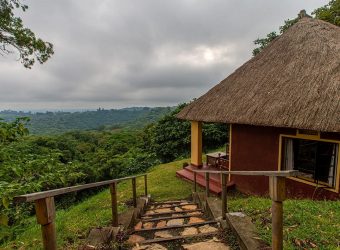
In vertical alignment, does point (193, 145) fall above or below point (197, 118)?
below

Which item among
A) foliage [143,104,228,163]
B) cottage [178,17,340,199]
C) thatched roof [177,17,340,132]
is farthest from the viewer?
foliage [143,104,228,163]

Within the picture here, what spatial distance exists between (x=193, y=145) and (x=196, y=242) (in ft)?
26.4

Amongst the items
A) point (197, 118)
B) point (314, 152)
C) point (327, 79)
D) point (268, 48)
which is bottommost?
point (314, 152)

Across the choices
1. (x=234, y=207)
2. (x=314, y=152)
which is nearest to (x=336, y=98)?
(x=314, y=152)

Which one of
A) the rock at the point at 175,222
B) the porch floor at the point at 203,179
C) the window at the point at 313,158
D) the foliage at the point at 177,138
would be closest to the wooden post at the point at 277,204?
the rock at the point at 175,222

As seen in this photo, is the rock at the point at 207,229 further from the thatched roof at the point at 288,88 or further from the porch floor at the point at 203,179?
the porch floor at the point at 203,179

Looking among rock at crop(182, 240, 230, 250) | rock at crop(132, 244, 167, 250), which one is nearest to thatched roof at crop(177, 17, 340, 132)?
rock at crop(182, 240, 230, 250)

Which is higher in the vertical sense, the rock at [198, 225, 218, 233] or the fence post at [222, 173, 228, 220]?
the fence post at [222, 173, 228, 220]

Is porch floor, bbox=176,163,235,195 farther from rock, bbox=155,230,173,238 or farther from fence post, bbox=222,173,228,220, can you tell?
rock, bbox=155,230,173,238

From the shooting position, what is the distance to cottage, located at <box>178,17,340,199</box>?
6457 millimetres

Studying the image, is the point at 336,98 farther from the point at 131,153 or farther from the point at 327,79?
the point at 131,153

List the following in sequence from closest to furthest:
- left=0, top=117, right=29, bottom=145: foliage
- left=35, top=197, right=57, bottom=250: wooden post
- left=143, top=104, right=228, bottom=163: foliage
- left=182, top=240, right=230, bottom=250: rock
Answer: left=35, top=197, right=57, bottom=250: wooden post, left=182, top=240, right=230, bottom=250: rock, left=0, top=117, right=29, bottom=145: foliage, left=143, top=104, right=228, bottom=163: foliage

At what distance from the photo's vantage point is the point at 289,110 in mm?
6695

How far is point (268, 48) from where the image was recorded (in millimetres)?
10422
